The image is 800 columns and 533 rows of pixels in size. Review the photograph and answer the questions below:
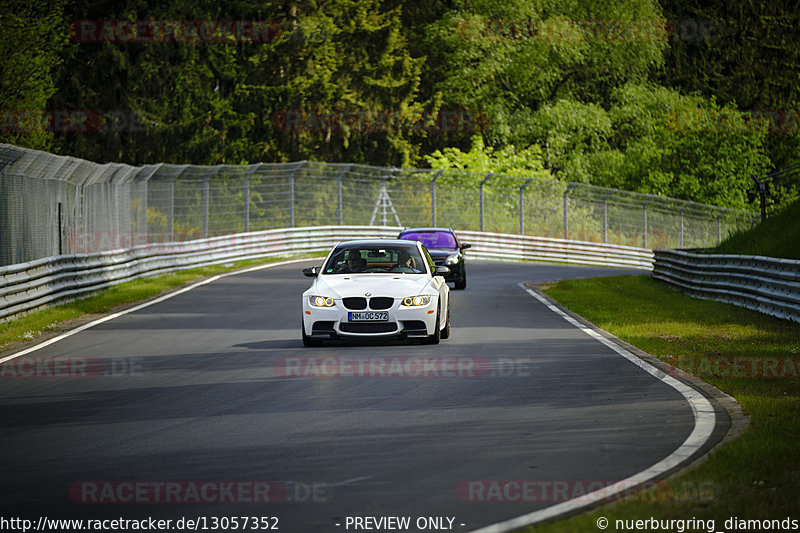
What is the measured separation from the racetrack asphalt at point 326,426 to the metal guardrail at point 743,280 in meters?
4.55

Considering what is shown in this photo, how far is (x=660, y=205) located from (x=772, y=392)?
44.2m

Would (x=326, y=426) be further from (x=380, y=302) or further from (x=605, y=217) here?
(x=605, y=217)

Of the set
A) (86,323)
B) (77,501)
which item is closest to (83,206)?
(86,323)

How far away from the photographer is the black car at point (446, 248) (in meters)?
27.5

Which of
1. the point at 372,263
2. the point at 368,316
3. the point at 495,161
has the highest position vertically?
the point at 495,161

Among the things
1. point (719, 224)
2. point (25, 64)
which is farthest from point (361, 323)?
point (719, 224)

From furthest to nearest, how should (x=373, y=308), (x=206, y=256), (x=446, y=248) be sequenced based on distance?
(x=206, y=256)
(x=446, y=248)
(x=373, y=308)

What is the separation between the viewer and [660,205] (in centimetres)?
5456

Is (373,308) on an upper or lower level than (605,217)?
lower

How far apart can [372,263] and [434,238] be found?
1195 cm

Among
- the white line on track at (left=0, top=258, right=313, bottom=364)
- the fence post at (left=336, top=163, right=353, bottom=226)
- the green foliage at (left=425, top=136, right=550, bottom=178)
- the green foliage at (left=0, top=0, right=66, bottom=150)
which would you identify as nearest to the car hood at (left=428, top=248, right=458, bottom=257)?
the white line on track at (left=0, top=258, right=313, bottom=364)

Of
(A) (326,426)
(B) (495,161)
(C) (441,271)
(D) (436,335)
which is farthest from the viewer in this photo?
(B) (495,161)

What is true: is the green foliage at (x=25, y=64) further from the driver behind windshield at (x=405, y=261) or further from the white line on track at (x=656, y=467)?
the white line on track at (x=656, y=467)

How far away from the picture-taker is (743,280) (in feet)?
75.8
